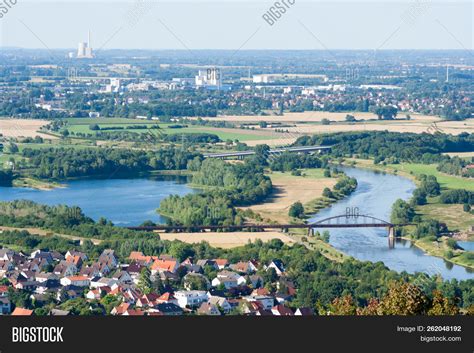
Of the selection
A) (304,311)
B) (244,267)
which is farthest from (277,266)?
(304,311)

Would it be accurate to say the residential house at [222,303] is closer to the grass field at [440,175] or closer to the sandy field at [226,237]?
the sandy field at [226,237]

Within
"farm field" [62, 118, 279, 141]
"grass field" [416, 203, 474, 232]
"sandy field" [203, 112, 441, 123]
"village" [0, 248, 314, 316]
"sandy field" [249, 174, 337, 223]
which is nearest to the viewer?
"village" [0, 248, 314, 316]

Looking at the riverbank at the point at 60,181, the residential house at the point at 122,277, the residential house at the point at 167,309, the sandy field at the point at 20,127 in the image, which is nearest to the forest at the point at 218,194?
the riverbank at the point at 60,181

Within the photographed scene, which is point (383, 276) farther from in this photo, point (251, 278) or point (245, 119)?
point (245, 119)

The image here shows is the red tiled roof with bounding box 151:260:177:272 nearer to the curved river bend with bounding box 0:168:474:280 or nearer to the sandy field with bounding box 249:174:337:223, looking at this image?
the curved river bend with bounding box 0:168:474:280

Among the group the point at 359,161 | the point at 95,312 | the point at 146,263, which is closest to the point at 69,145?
the point at 359,161

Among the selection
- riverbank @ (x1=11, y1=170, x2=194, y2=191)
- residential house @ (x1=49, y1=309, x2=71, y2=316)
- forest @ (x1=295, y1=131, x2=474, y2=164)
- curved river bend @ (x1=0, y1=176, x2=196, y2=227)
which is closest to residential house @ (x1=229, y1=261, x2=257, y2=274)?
residential house @ (x1=49, y1=309, x2=71, y2=316)
